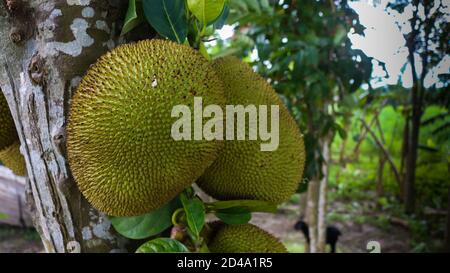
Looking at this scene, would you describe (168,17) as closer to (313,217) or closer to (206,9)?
(206,9)

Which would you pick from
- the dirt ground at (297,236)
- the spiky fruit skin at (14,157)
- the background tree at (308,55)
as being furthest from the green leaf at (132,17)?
the dirt ground at (297,236)

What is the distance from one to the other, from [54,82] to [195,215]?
29 centimetres

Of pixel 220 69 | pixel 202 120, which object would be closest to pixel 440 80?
pixel 220 69

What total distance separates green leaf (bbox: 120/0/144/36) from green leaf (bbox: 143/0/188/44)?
0.02m

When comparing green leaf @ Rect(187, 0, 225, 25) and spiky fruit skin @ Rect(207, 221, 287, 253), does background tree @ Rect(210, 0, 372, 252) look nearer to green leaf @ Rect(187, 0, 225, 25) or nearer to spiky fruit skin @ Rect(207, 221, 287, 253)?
spiky fruit skin @ Rect(207, 221, 287, 253)

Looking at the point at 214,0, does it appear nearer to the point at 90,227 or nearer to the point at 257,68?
the point at 90,227

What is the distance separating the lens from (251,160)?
76cm

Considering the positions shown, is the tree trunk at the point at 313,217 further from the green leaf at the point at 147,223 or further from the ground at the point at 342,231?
the green leaf at the point at 147,223

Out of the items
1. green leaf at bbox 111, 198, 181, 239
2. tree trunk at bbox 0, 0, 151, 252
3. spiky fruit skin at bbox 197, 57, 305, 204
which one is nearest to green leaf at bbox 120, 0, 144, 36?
tree trunk at bbox 0, 0, 151, 252

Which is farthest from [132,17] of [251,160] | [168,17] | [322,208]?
[322,208]

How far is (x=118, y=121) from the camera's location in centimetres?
60

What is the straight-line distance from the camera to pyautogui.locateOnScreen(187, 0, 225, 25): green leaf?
2.28 feet

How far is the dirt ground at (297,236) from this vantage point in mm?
2543
